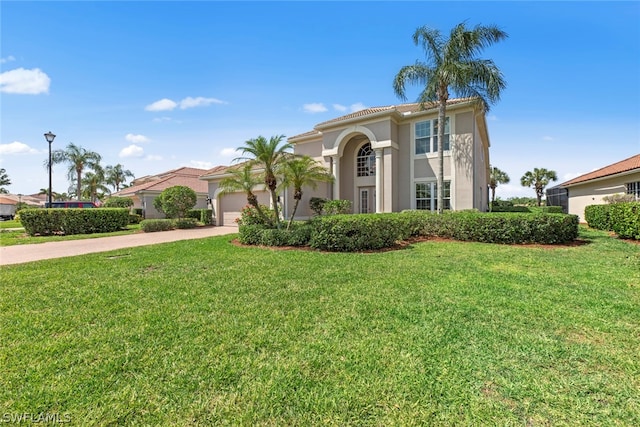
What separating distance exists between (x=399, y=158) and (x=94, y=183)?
4916 cm

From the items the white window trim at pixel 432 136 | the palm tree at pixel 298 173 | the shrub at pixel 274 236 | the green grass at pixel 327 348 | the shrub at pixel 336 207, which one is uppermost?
the white window trim at pixel 432 136

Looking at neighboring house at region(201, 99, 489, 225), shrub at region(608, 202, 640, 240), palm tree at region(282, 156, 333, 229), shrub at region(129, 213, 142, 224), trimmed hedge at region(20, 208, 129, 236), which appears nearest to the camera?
shrub at region(608, 202, 640, 240)

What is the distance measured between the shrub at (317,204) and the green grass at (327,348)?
11983 mm

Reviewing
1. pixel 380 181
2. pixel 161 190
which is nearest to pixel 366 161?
pixel 380 181

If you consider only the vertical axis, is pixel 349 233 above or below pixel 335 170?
below

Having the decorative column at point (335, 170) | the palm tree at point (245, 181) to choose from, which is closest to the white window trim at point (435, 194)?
the decorative column at point (335, 170)

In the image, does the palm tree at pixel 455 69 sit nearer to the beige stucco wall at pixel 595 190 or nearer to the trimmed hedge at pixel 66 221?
the beige stucco wall at pixel 595 190

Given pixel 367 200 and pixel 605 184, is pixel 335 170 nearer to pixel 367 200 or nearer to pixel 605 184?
pixel 367 200

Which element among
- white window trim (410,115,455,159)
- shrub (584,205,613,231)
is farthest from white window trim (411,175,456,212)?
shrub (584,205,613,231)

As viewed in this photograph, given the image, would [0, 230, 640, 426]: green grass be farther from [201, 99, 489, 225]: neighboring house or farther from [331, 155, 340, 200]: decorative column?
[331, 155, 340, 200]: decorative column

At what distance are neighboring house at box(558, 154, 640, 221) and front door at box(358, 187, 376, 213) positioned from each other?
47.3 feet

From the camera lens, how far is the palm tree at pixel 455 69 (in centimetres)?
1350

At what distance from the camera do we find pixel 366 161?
62.6 ft

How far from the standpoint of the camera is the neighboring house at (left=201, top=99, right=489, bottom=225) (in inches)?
599
